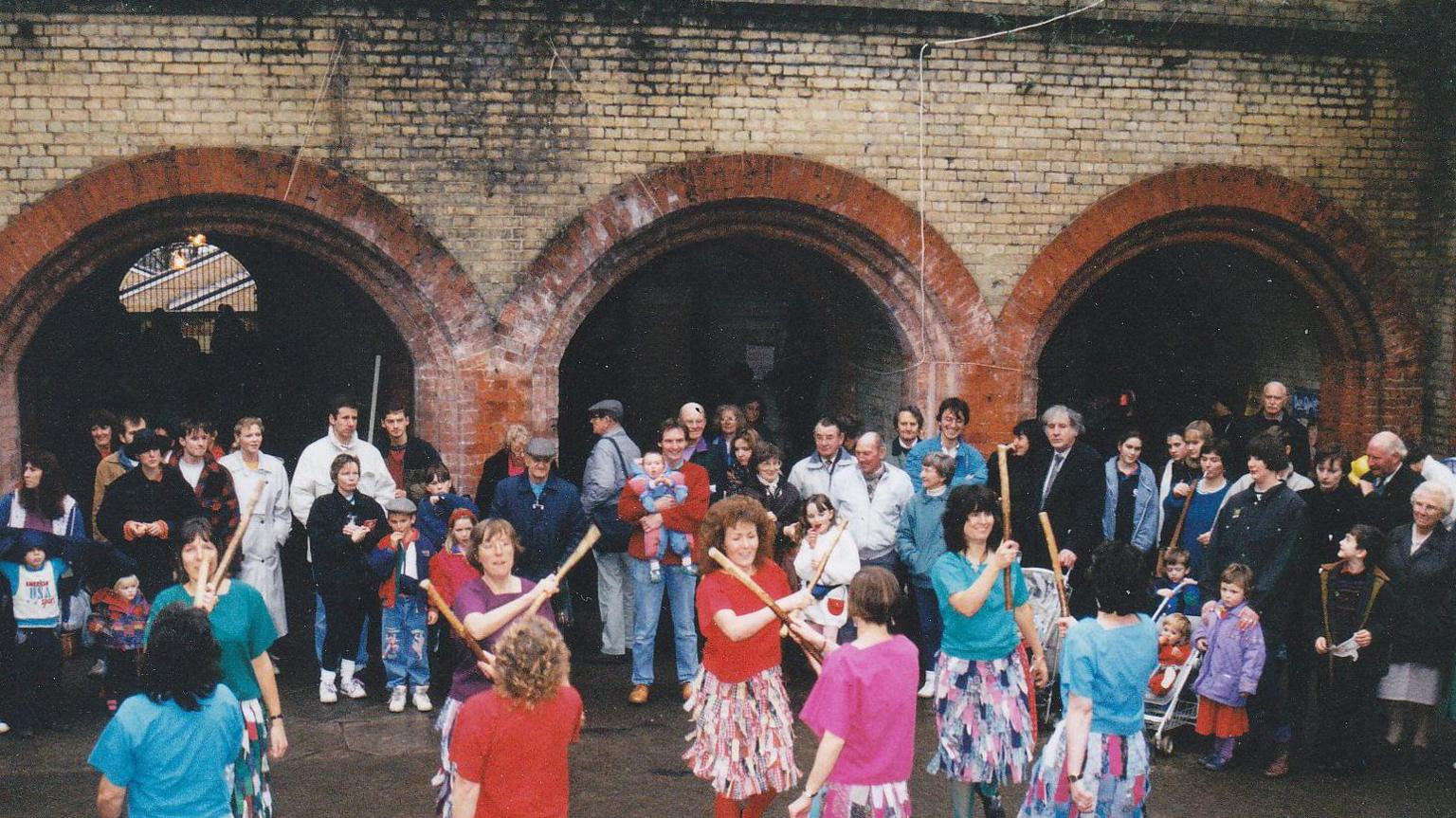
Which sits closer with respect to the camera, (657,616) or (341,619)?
(341,619)

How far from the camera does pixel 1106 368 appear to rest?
15242 millimetres

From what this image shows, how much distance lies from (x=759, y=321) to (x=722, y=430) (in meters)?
5.33

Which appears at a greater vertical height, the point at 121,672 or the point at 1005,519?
the point at 1005,519

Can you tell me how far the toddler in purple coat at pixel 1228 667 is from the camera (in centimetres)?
787

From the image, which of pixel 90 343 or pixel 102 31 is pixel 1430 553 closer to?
pixel 102 31

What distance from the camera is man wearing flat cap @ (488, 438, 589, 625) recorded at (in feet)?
29.9

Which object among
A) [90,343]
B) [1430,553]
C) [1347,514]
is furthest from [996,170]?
[90,343]

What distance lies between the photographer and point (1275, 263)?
11969 mm

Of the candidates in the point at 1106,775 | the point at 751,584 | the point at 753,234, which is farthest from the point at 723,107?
the point at 1106,775

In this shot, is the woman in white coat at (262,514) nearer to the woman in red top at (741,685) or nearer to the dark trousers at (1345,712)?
the woman in red top at (741,685)

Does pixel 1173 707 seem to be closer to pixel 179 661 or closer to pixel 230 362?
pixel 179 661

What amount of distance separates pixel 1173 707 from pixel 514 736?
472 centimetres

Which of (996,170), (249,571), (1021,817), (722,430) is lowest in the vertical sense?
(1021,817)

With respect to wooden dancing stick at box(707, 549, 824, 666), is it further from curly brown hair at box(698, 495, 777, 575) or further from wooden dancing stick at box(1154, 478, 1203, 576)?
wooden dancing stick at box(1154, 478, 1203, 576)
